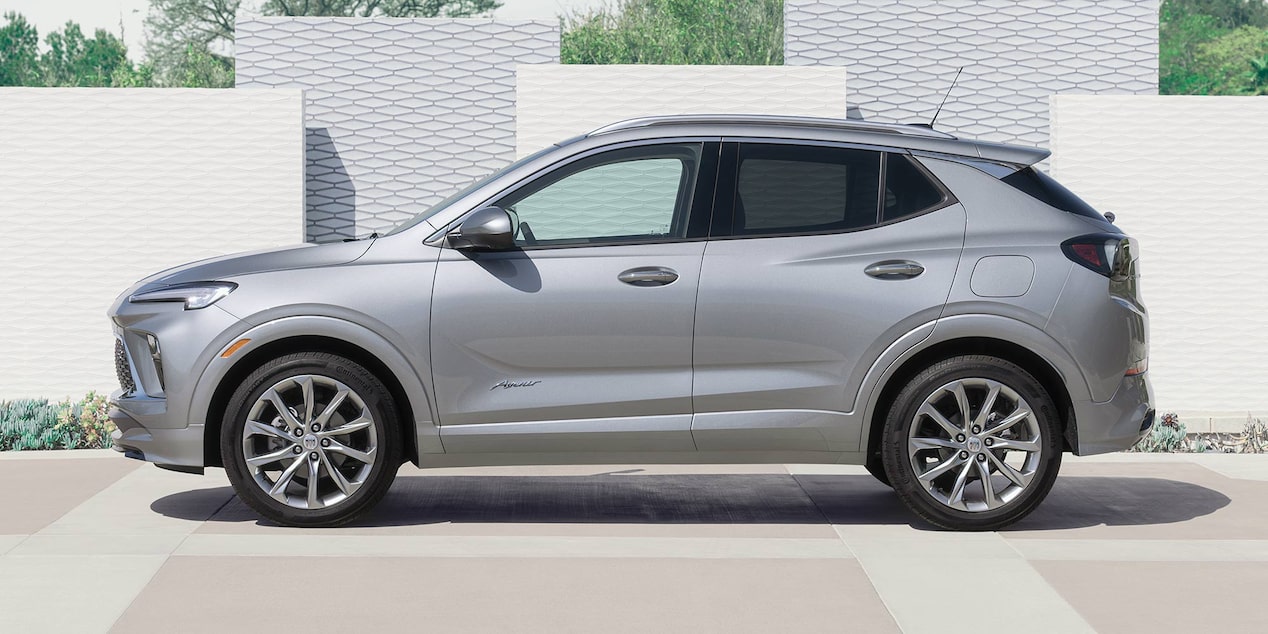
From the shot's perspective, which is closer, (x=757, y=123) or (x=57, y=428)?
(x=757, y=123)

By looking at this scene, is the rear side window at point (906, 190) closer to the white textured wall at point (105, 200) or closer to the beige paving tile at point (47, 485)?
the beige paving tile at point (47, 485)

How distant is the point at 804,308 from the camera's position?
269 inches

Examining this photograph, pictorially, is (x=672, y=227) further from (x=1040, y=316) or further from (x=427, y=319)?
(x=1040, y=316)

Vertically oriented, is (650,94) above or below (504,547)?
above

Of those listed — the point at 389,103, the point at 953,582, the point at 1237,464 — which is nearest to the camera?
the point at 953,582

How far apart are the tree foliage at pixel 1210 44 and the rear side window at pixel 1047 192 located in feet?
206

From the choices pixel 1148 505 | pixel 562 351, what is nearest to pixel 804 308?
pixel 562 351

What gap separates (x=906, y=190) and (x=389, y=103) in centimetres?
893

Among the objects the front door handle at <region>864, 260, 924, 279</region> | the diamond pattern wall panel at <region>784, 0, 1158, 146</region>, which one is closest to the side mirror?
the front door handle at <region>864, 260, 924, 279</region>

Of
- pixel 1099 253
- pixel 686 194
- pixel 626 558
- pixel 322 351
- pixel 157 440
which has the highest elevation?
pixel 686 194

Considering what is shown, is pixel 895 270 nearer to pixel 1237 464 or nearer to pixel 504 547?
pixel 504 547

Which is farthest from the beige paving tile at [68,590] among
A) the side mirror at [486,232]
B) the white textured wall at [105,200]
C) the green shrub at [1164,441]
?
the green shrub at [1164,441]

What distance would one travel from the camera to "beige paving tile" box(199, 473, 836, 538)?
23.1 feet

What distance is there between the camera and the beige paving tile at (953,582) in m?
5.33
